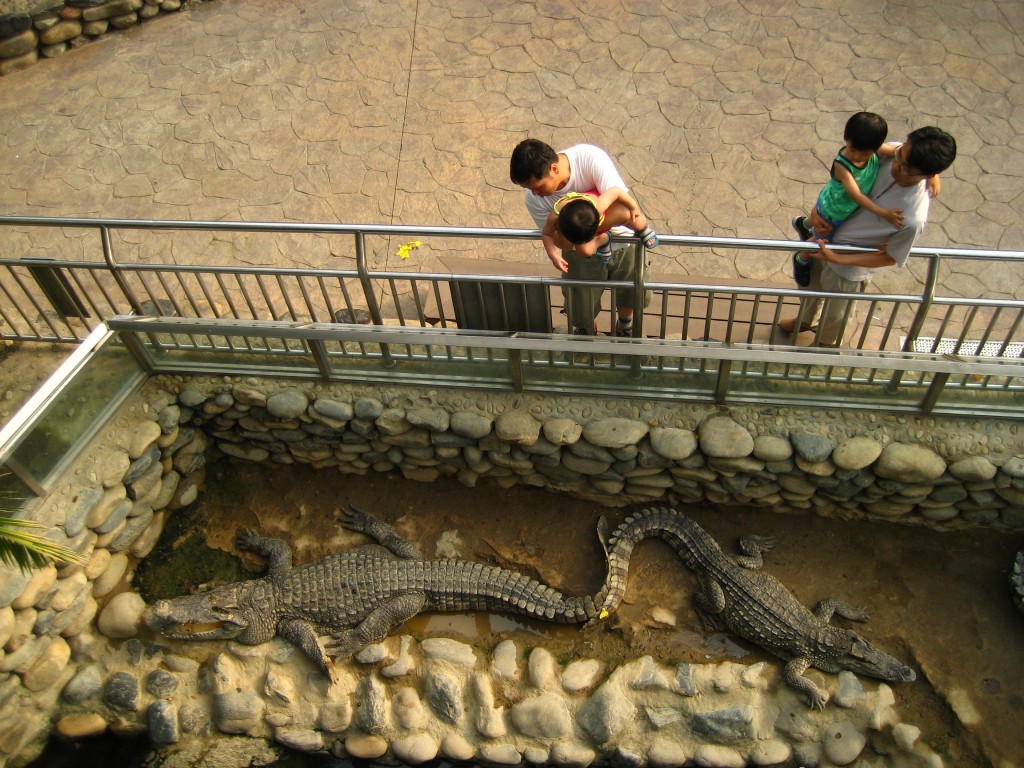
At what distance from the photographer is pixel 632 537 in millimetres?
4930

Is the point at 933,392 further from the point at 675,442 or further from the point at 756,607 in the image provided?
the point at 756,607

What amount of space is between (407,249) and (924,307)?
3.27m

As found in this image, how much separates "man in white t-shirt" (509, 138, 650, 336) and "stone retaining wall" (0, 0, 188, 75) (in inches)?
217

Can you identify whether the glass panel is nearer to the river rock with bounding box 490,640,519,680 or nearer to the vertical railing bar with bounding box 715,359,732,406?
the river rock with bounding box 490,640,519,680

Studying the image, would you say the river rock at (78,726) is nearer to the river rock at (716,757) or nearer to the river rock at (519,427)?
the river rock at (519,427)

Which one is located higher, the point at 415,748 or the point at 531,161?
the point at 531,161

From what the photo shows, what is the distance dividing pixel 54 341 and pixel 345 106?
9.69ft

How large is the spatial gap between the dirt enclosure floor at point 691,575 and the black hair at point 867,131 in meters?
2.45

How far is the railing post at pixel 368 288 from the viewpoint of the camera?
4164mm

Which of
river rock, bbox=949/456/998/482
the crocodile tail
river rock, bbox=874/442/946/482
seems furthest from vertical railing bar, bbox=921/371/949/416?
the crocodile tail

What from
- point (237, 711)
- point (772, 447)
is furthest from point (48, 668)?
point (772, 447)

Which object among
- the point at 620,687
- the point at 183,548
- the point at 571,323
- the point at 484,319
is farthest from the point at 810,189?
the point at 183,548

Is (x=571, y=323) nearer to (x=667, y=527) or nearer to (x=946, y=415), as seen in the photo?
(x=667, y=527)

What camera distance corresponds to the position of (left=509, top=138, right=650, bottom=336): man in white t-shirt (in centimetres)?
372
